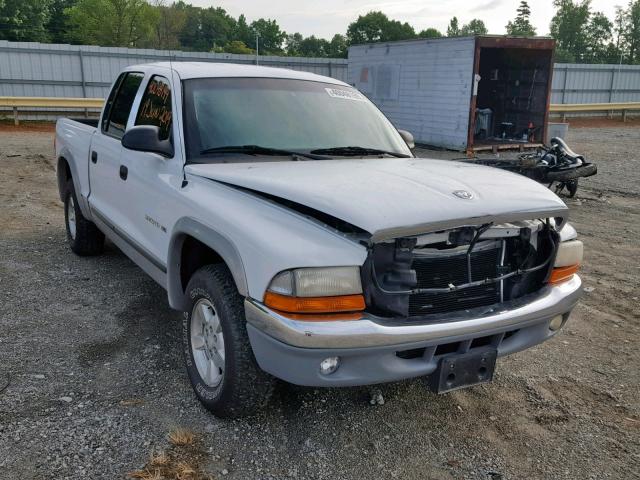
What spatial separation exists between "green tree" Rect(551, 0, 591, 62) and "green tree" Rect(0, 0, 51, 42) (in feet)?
202

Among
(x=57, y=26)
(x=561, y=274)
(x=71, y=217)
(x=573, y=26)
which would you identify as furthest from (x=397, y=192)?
(x=573, y=26)

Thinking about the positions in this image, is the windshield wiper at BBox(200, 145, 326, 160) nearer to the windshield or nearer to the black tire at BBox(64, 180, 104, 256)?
the windshield

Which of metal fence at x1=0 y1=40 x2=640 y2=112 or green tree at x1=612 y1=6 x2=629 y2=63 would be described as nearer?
metal fence at x1=0 y1=40 x2=640 y2=112

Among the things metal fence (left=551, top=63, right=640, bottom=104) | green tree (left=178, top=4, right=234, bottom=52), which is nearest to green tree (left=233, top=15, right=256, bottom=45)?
green tree (left=178, top=4, right=234, bottom=52)

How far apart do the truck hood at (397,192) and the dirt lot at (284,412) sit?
1.18 meters

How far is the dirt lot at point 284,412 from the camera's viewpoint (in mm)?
2998

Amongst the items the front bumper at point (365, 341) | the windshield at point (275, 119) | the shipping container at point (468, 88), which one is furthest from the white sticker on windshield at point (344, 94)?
the shipping container at point (468, 88)

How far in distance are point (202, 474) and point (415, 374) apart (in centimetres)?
109

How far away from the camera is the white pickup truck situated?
2729mm

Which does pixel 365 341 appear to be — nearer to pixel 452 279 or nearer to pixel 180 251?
pixel 452 279

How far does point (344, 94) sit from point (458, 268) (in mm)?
2106

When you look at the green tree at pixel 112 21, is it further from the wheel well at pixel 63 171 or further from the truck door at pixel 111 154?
the truck door at pixel 111 154

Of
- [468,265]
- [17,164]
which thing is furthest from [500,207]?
[17,164]

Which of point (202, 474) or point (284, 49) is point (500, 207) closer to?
point (202, 474)
